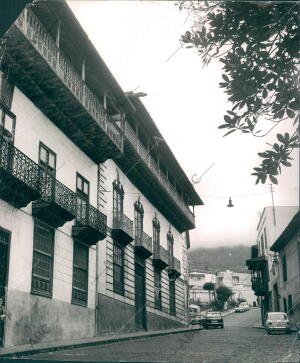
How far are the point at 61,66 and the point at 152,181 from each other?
411 inches

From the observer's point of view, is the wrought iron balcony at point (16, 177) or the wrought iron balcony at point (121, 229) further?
the wrought iron balcony at point (121, 229)

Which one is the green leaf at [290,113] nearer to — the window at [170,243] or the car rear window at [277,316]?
the car rear window at [277,316]

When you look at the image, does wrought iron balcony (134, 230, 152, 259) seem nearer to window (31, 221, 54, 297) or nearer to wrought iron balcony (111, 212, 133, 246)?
wrought iron balcony (111, 212, 133, 246)

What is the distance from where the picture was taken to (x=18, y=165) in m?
12.6

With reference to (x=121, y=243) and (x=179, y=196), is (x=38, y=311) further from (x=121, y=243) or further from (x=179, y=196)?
(x=179, y=196)

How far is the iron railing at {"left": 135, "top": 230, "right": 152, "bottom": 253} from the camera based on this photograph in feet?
75.3

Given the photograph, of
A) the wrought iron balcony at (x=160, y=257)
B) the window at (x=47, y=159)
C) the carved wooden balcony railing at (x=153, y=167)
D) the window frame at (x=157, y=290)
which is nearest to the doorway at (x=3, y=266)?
the window at (x=47, y=159)

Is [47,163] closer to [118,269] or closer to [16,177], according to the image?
[16,177]

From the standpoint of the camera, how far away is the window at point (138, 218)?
23.6 metres

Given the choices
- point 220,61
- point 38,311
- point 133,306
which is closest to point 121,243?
point 133,306

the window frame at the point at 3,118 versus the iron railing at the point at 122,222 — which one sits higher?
the window frame at the point at 3,118

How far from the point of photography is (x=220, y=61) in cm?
616

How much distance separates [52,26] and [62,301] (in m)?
7.49

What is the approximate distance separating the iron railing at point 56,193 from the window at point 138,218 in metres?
7.71
